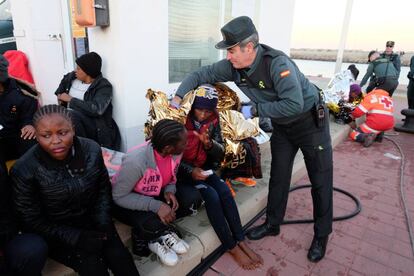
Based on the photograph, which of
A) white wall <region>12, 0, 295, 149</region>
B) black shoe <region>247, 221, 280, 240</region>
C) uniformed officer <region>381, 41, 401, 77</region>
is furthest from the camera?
uniformed officer <region>381, 41, 401, 77</region>

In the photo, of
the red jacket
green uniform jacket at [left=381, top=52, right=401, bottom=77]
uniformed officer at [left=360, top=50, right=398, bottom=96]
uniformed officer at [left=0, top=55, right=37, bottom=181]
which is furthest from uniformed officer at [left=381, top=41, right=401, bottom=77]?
uniformed officer at [left=0, top=55, right=37, bottom=181]

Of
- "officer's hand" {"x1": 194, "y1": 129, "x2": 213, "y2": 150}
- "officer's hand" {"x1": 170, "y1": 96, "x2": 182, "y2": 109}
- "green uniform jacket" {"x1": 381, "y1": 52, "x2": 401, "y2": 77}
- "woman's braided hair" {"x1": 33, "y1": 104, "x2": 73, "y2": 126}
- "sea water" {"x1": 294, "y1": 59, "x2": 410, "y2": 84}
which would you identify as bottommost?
"sea water" {"x1": 294, "y1": 59, "x2": 410, "y2": 84}

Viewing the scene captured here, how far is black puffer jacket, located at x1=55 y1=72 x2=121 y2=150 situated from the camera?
9.13 ft

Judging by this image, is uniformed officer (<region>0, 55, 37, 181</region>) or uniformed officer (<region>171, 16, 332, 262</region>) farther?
uniformed officer (<region>0, 55, 37, 181</region>)

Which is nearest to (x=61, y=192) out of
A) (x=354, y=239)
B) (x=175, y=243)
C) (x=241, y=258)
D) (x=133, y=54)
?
(x=175, y=243)

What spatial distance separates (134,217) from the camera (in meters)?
2.03

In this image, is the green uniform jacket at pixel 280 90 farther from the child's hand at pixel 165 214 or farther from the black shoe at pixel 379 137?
the black shoe at pixel 379 137

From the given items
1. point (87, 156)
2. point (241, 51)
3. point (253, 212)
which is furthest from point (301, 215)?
point (87, 156)

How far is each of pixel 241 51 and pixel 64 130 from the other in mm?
1243

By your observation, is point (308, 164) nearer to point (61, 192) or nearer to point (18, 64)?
point (61, 192)

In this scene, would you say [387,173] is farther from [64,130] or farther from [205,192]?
[64,130]

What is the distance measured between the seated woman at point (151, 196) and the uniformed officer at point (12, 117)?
3.44ft

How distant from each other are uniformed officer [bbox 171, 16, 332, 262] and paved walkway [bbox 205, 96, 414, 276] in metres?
0.13

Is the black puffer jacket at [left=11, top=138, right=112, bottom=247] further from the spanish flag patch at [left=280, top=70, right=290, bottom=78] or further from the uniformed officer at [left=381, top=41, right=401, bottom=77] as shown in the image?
the uniformed officer at [left=381, top=41, right=401, bottom=77]
